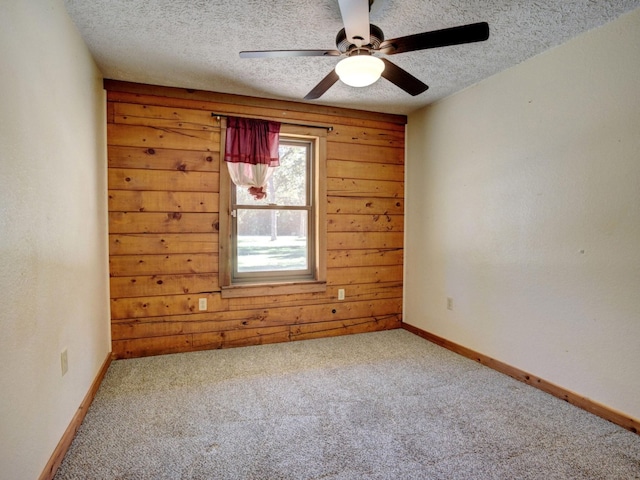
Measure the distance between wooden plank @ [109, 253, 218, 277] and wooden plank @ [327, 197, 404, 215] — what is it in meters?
1.26

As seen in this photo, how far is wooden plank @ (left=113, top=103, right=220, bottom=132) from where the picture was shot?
2.79 meters

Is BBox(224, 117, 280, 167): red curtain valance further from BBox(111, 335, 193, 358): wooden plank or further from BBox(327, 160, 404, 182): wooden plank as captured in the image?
BBox(111, 335, 193, 358): wooden plank

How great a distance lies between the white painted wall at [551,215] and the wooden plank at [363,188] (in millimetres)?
502

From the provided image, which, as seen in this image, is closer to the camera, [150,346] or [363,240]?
[150,346]

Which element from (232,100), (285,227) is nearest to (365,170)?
(285,227)

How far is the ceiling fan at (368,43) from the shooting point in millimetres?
1489

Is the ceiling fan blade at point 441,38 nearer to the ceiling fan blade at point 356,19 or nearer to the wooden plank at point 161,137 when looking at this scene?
the ceiling fan blade at point 356,19

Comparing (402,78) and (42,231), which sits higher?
(402,78)

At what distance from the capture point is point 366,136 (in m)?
3.54

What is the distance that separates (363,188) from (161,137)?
77.1 inches

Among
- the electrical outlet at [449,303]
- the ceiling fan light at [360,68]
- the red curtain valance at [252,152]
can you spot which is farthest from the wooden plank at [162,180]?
the electrical outlet at [449,303]

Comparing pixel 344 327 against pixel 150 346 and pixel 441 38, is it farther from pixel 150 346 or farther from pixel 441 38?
pixel 441 38

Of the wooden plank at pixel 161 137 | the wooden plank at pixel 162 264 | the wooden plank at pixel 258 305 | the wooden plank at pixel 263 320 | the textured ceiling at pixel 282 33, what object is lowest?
the wooden plank at pixel 263 320

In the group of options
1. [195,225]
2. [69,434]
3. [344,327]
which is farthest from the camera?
[344,327]
